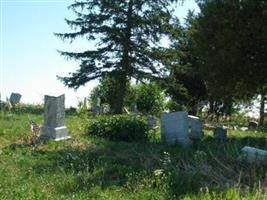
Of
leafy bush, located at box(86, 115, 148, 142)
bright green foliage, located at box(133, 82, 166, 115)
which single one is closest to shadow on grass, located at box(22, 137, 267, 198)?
leafy bush, located at box(86, 115, 148, 142)

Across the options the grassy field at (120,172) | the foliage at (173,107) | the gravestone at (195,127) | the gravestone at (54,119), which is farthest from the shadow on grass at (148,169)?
the foliage at (173,107)

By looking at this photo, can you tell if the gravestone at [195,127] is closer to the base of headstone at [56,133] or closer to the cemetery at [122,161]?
the cemetery at [122,161]

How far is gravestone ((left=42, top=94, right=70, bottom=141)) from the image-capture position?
14273mm

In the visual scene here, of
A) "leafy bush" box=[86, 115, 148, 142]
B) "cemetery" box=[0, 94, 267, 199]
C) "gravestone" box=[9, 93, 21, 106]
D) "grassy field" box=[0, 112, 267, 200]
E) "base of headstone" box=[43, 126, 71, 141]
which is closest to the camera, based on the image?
"grassy field" box=[0, 112, 267, 200]

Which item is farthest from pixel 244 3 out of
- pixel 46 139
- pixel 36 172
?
pixel 36 172

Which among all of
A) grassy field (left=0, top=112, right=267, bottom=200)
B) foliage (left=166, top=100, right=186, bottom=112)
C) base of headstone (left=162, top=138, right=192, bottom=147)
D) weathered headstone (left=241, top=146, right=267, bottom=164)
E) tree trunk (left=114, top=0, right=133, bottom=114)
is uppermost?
tree trunk (left=114, top=0, right=133, bottom=114)

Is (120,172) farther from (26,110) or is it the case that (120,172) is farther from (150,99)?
(150,99)

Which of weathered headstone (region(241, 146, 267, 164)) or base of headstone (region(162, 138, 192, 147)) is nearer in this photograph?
weathered headstone (region(241, 146, 267, 164))

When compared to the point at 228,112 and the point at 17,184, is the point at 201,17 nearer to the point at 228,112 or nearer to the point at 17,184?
the point at 17,184

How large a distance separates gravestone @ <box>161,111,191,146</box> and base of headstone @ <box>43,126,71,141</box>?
260cm

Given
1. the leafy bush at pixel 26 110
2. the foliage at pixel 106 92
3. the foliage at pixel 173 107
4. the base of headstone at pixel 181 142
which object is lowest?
the base of headstone at pixel 181 142

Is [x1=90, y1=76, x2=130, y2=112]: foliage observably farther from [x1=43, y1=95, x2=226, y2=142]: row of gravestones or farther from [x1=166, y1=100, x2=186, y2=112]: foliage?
[x1=43, y1=95, x2=226, y2=142]: row of gravestones

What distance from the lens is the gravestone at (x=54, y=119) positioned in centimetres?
1427

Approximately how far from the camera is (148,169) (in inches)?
406
